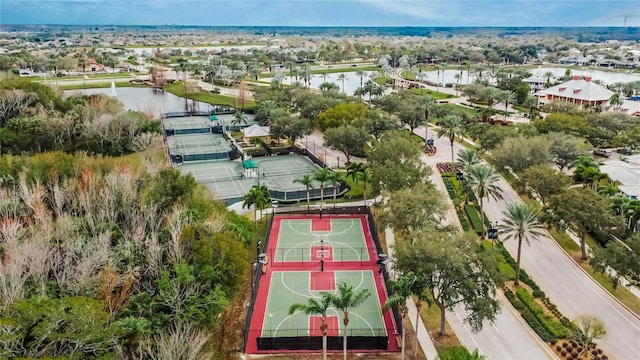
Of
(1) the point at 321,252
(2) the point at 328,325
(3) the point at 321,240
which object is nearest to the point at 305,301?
(2) the point at 328,325

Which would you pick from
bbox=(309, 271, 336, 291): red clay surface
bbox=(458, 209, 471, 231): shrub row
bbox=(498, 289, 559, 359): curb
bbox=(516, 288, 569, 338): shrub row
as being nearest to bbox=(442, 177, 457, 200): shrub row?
bbox=(458, 209, 471, 231): shrub row

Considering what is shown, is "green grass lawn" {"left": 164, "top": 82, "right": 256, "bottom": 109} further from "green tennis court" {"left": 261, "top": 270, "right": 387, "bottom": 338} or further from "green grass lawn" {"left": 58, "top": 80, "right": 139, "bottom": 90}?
"green tennis court" {"left": 261, "top": 270, "right": 387, "bottom": 338}

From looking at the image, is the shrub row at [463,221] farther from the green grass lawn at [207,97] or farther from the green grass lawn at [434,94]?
the green grass lawn at [434,94]

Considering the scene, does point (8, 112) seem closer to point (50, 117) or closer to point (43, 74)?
point (50, 117)

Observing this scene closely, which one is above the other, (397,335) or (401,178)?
(401,178)

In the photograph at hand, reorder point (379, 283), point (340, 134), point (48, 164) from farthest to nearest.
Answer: point (340, 134), point (48, 164), point (379, 283)

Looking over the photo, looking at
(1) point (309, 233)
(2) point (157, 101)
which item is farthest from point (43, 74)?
(1) point (309, 233)
